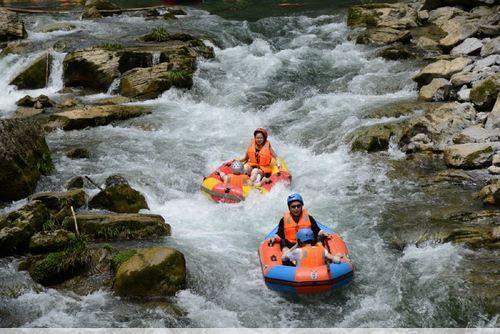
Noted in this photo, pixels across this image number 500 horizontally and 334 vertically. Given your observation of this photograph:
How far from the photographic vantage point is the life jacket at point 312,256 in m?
7.31

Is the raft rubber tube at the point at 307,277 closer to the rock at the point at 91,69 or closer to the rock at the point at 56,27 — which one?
the rock at the point at 91,69

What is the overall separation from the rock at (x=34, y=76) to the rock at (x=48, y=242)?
9.35 meters

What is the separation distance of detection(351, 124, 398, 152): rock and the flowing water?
0.22m

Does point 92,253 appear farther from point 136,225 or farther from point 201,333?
point 201,333

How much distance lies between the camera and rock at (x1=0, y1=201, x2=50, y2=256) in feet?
25.6

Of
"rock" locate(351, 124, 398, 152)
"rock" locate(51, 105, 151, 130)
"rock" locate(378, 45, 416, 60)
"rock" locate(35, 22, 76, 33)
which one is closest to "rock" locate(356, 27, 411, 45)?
"rock" locate(378, 45, 416, 60)

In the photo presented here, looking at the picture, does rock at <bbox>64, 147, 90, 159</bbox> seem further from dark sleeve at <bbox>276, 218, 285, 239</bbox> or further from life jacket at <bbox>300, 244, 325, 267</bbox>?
life jacket at <bbox>300, 244, 325, 267</bbox>

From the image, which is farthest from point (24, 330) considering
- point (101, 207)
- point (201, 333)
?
point (101, 207)

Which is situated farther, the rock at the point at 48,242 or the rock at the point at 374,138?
the rock at the point at 374,138

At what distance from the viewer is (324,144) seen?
39.8 ft

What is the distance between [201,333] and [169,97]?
31.6 feet

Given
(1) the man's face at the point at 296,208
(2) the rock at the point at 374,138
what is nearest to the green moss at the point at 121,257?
(1) the man's face at the point at 296,208

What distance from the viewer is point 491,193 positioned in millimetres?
8719

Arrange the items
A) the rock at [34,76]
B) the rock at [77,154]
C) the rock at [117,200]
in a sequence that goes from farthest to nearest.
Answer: the rock at [34,76] → the rock at [77,154] → the rock at [117,200]
